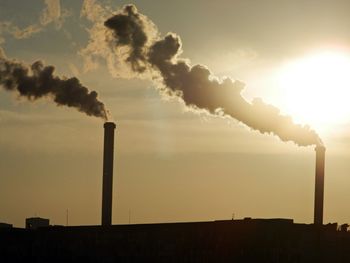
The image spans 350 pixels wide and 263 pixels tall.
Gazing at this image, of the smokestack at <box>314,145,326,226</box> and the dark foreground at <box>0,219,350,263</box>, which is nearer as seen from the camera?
the dark foreground at <box>0,219,350,263</box>

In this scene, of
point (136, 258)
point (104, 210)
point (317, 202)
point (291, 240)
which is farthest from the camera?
point (317, 202)

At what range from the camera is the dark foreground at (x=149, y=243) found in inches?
1822

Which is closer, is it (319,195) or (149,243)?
(149,243)

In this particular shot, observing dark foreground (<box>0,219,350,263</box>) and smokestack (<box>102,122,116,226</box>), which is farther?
smokestack (<box>102,122,116,226</box>)

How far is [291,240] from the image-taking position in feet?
162

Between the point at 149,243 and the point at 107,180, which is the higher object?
the point at 107,180

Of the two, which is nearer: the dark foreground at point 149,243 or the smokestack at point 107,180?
the dark foreground at point 149,243

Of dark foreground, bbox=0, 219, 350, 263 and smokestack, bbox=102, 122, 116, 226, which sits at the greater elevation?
smokestack, bbox=102, 122, 116, 226

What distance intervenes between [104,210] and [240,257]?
10263 mm

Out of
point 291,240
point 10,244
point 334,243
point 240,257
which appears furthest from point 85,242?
point 334,243

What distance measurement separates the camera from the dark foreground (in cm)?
4628

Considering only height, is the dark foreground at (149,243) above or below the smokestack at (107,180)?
below

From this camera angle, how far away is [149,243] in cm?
4641

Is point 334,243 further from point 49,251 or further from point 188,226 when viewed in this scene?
point 49,251
